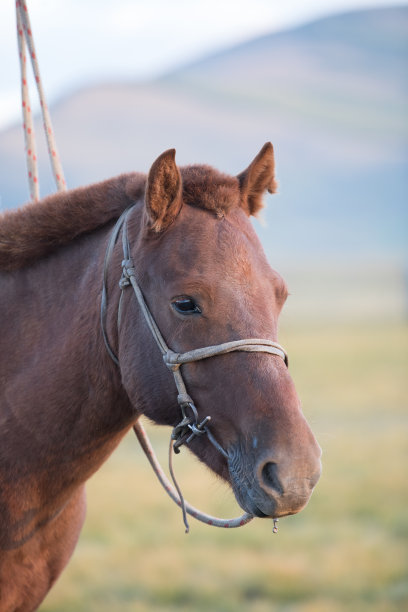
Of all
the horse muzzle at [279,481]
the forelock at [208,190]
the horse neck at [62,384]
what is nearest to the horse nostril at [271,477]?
the horse muzzle at [279,481]

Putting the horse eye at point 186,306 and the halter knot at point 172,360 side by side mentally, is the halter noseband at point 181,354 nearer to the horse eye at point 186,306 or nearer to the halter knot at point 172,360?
the halter knot at point 172,360

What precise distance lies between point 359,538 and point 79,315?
7.10 m

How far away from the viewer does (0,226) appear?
3.06 metres

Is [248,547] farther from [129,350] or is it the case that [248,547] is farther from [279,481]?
[279,481]

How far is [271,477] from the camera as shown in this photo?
89.7 inches

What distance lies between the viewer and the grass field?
6.80 meters

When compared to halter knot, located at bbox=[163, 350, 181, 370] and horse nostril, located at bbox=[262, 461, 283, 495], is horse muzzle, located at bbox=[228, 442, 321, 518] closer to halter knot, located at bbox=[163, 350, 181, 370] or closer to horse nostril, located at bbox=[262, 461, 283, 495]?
horse nostril, located at bbox=[262, 461, 283, 495]

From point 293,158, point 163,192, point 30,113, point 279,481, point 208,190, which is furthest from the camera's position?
point 293,158

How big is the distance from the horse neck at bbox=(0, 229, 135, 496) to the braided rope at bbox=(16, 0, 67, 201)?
93cm

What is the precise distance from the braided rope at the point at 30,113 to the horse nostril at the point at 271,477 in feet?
6.81

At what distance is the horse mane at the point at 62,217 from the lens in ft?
9.66

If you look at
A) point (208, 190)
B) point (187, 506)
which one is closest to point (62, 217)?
point (208, 190)

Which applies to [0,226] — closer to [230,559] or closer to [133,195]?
[133,195]

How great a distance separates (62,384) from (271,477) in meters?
1.05
